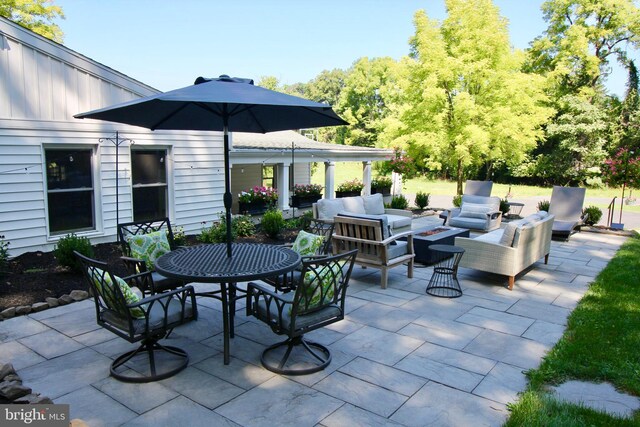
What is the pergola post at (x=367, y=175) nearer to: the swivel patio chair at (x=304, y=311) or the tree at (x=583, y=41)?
the swivel patio chair at (x=304, y=311)

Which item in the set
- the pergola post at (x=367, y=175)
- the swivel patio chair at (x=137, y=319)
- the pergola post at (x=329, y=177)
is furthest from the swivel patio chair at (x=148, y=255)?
the pergola post at (x=367, y=175)

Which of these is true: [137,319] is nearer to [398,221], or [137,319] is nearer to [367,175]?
[398,221]

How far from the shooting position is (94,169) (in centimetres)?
723

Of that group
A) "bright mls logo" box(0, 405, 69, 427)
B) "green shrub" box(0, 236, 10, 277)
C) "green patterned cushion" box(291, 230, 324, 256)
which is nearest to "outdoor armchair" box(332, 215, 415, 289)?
"green patterned cushion" box(291, 230, 324, 256)

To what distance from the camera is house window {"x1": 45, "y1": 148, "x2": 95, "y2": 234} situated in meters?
6.82

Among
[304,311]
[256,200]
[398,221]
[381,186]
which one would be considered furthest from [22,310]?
[381,186]

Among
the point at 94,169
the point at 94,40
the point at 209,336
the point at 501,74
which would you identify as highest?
the point at 94,40

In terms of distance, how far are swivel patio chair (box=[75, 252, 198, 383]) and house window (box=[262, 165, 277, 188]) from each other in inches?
478

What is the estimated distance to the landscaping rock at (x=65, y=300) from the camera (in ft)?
16.7

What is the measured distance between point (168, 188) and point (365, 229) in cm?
426

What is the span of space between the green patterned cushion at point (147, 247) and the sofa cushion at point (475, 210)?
24.4ft

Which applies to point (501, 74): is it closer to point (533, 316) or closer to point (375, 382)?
point (533, 316)

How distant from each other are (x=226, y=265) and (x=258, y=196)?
22.9 feet

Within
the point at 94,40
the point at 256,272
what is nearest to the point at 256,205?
Answer: the point at 256,272
